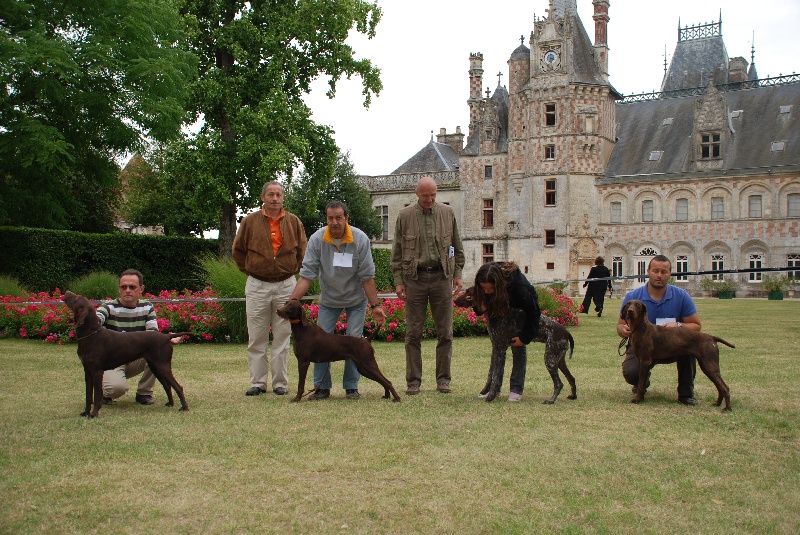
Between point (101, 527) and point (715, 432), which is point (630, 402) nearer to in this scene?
point (715, 432)

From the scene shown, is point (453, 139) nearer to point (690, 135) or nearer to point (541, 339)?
point (690, 135)

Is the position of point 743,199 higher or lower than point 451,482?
higher

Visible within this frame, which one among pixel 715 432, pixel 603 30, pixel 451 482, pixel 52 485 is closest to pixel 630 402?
pixel 715 432

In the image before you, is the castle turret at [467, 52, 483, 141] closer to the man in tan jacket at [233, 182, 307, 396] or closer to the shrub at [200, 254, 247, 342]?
the shrub at [200, 254, 247, 342]

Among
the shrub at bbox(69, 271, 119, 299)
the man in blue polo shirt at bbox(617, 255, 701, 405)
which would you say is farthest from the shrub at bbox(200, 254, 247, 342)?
the man in blue polo shirt at bbox(617, 255, 701, 405)

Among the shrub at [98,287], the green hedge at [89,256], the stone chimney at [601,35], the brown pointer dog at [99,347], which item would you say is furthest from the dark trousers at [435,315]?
the stone chimney at [601,35]

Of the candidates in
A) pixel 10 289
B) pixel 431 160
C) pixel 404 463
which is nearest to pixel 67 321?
pixel 10 289

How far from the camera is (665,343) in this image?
24.0 feet

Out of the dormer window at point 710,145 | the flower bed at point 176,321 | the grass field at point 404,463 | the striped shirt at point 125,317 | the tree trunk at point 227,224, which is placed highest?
the dormer window at point 710,145

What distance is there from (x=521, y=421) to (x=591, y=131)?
145 feet

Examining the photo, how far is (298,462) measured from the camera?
5266mm

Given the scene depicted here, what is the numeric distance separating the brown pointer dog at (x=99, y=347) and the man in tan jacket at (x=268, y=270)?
5.01ft

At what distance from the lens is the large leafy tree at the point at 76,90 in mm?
19109

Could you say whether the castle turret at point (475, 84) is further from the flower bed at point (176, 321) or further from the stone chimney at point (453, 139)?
the flower bed at point (176, 321)
